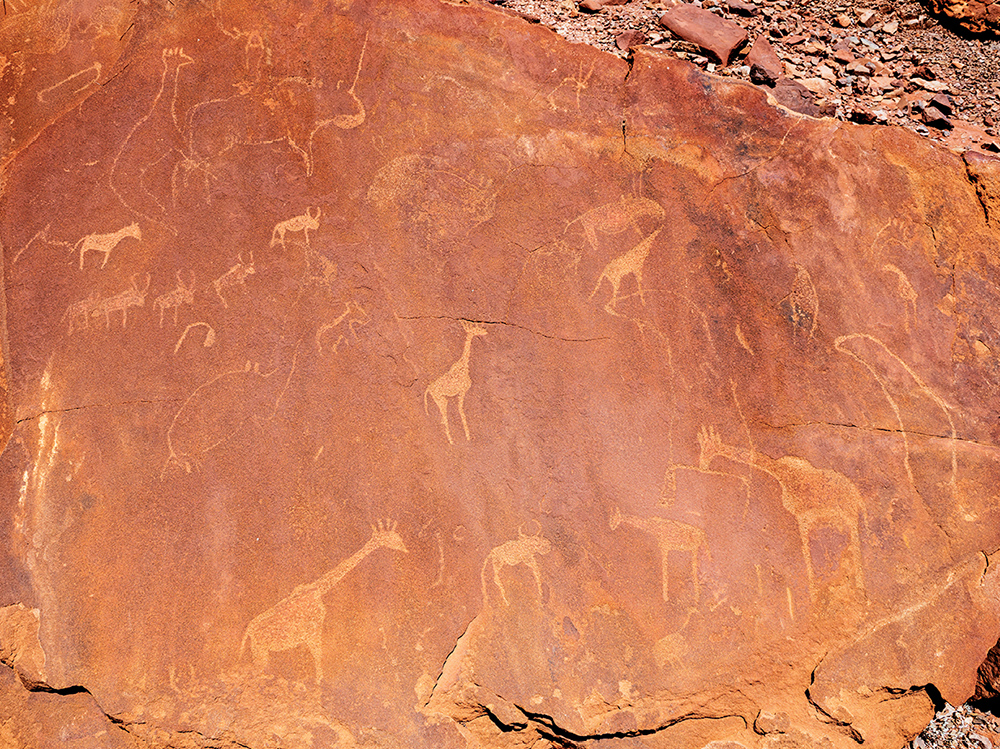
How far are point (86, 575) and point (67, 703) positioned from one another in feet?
1.47

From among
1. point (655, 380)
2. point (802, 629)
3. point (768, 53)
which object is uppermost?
point (768, 53)

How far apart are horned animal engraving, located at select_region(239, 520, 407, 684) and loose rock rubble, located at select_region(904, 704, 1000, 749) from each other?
232cm

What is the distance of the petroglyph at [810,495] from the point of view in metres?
2.80

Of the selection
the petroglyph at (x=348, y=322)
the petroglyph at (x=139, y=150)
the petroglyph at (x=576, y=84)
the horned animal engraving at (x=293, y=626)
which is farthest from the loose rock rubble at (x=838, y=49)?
the horned animal engraving at (x=293, y=626)

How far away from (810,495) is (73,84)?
3.52 meters

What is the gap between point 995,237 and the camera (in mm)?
3211

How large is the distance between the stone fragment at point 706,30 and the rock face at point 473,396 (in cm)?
65

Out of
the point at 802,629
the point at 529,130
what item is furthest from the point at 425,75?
the point at 802,629

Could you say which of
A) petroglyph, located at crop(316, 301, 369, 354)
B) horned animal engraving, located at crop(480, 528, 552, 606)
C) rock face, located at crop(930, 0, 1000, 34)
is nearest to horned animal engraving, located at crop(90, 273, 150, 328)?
petroglyph, located at crop(316, 301, 369, 354)

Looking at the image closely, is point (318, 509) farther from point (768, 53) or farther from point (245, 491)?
point (768, 53)

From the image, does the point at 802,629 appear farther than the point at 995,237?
No

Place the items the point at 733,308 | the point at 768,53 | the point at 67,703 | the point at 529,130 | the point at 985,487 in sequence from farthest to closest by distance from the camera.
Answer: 1. the point at 768,53
2. the point at 529,130
3. the point at 733,308
4. the point at 985,487
5. the point at 67,703

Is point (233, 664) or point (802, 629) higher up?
point (802, 629)

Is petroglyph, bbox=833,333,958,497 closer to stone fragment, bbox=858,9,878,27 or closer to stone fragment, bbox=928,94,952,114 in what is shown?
stone fragment, bbox=928,94,952,114
